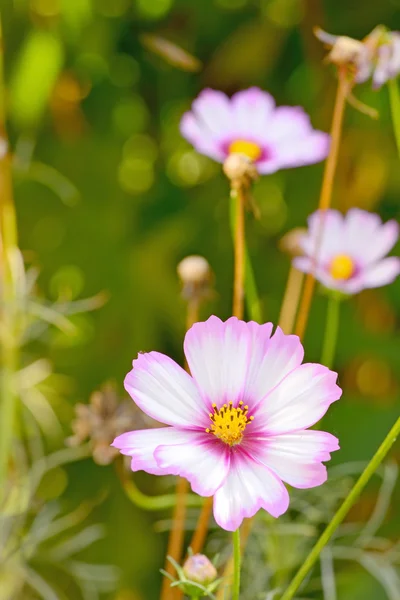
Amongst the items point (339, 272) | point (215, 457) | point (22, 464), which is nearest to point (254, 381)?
point (215, 457)

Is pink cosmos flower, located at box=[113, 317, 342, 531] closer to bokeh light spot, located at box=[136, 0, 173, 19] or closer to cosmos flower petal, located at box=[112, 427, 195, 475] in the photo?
cosmos flower petal, located at box=[112, 427, 195, 475]

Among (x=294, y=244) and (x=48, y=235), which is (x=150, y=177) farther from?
(x=294, y=244)

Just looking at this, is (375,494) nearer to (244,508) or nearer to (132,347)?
(132,347)

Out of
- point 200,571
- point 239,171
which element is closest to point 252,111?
point 239,171

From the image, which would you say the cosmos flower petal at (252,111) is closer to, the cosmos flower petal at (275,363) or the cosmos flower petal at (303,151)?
the cosmos flower petal at (303,151)

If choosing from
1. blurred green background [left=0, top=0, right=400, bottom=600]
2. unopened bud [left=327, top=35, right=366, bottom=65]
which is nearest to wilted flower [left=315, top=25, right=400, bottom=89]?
unopened bud [left=327, top=35, right=366, bottom=65]
